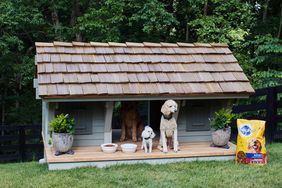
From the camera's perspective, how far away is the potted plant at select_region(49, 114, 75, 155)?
656 cm

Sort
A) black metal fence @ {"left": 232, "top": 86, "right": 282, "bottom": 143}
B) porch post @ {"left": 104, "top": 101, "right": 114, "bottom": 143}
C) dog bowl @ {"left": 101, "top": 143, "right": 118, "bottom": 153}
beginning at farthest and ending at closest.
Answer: black metal fence @ {"left": 232, "top": 86, "right": 282, "bottom": 143}
porch post @ {"left": 104, "top": 101, "right": 114, "bottom": 143}
dog bowl @ {"left": 101, "top": 143, "right": 118, "bottom": 153}

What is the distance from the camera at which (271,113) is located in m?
9.34

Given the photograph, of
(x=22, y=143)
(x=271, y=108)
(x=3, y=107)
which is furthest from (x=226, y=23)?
(x=3, y=107)

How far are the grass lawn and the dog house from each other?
0.30m

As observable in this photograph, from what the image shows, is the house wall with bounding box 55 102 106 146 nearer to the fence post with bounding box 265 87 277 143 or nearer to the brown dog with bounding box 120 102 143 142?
the brown dog with bounding box 120 102 143 142

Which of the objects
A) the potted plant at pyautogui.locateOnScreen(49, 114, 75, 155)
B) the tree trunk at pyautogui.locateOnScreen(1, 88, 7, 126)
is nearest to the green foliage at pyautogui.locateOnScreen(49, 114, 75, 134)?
the potted plant at pyautogui.locateOnScreen(49, 114, 75, 155)

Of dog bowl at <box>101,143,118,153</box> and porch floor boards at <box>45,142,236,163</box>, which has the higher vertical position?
dog bowl at <box>101,143,118,153</box>

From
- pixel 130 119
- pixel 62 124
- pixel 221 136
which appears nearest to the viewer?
pixel 62 124

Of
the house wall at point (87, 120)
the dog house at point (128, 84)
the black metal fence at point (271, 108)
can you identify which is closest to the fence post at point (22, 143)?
the dog house at point (128, 84)

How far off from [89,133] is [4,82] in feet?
25.2

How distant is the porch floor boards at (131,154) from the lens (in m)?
6.57

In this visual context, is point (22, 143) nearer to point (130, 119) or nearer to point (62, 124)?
point (130, 119)

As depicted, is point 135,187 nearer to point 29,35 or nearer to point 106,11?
point 106,11

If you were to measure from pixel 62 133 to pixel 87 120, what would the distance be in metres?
0.85
